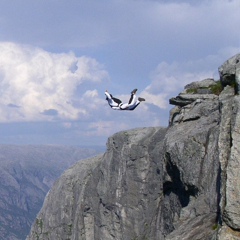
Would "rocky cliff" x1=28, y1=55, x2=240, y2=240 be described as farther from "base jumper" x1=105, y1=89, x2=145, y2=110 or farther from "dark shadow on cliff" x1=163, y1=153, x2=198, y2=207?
"base jumper" x1=105, y1=89, x2=145, y2=110

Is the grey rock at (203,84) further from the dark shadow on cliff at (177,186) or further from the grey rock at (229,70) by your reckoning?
the grey rock at (229,70)

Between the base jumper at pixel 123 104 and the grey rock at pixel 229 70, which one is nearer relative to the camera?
the grey rock at pixel 229 70

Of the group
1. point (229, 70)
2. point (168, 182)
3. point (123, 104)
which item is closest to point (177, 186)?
point (168, 182)

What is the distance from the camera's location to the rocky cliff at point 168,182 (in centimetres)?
1786

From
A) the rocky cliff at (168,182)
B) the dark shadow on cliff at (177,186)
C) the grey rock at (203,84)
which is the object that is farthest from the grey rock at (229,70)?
the grey rock at (203,84)

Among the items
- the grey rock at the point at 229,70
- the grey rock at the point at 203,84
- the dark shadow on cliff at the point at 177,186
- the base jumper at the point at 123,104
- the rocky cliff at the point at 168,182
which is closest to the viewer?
the rocky cliff at the point at 168,182

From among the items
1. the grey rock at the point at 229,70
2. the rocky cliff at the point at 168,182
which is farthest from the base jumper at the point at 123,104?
the grey rock at the point at 229,70

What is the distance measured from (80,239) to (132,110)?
27.8m

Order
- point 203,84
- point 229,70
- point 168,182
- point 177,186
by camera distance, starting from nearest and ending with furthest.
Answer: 1. point 229,70
2. point 177,186
3. point 168,182
4. point 203,84

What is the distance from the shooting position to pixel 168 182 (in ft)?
109

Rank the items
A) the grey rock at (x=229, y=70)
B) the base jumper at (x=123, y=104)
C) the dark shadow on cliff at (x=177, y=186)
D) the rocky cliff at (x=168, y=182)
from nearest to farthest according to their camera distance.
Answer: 1. the rocky cliff at (x=168, y=182)
2. the grey rock at (x=229, y=70)
3. the dark shadow on cliff at (x=177, y=186)
4. the base jumper at (x=123, y=104)

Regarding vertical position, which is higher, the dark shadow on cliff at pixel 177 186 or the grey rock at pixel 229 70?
the grey rock at pixel 229 70

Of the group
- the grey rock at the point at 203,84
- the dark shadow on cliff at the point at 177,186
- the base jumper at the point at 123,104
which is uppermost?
the grey rock at the point at 203,84

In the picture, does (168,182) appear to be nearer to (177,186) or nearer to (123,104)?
(177,186)
